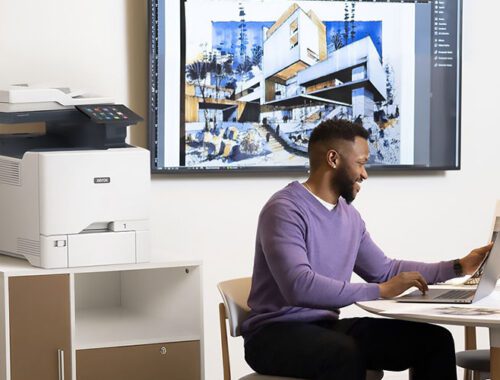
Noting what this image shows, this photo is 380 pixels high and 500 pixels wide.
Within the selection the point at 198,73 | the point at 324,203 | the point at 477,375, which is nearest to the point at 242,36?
the point at 198,73

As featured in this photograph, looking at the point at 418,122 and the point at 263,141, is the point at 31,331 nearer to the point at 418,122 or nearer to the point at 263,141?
the point at 263,141

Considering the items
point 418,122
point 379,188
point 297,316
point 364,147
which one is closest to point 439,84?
point 418,122

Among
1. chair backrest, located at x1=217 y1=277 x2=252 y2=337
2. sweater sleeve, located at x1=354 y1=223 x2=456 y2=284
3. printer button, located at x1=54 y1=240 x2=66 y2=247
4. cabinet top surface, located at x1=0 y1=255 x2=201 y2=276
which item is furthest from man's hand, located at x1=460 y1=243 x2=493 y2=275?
printer button, located at x1=54 y1=240 x2=66 y2=247

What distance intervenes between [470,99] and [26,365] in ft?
7.84

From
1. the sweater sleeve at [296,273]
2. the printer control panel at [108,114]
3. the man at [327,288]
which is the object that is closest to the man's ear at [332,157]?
the man at [327,288]

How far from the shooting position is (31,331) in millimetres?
3455

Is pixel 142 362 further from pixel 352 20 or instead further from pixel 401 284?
pixel 352 20

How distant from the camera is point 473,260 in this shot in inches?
132

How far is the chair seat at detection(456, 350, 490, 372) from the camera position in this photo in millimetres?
3518

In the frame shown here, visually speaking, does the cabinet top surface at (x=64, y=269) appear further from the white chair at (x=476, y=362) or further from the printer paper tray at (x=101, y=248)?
the white chair at (x=476, y=362)

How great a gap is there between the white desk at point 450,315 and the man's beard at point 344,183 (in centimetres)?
43

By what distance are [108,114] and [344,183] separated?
88 cm

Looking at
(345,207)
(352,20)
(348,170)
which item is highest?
(352,20)

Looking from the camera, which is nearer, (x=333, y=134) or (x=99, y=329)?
(x=333, y=134)
